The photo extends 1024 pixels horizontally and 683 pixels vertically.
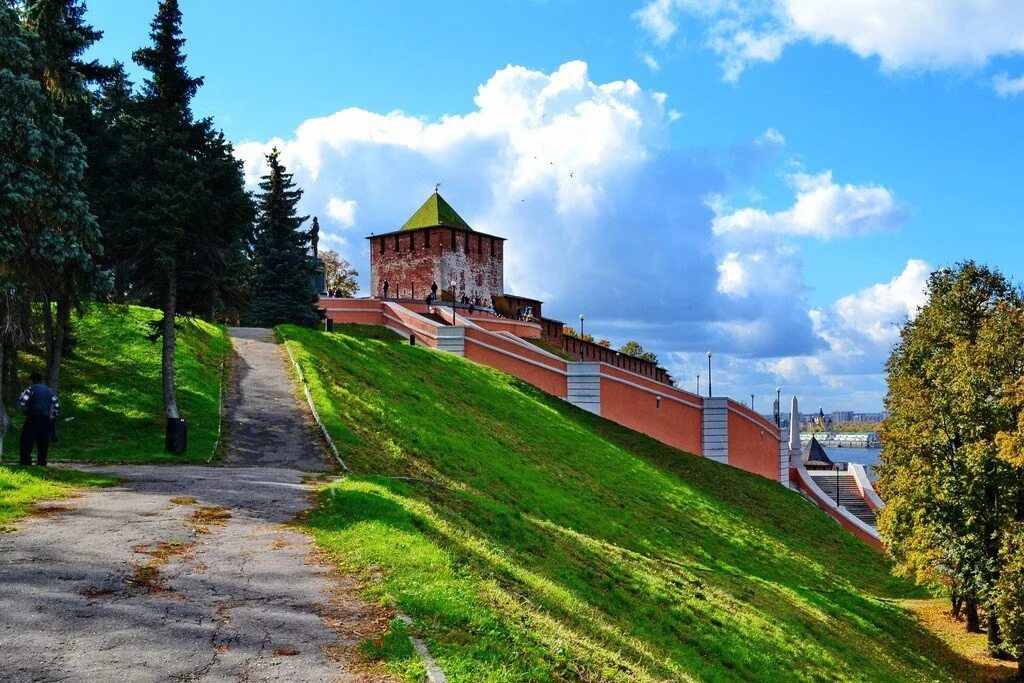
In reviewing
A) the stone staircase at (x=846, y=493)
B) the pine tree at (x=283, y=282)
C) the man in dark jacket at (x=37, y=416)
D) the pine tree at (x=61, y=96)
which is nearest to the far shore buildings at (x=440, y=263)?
the stone staircase at (x=846, y=493)

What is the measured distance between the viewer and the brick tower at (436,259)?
64.3 meters

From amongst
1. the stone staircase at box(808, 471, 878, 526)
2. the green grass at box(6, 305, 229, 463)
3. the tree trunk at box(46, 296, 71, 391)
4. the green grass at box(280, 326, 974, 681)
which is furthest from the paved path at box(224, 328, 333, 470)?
the stone staircase at box(808, 471, 878, 526)

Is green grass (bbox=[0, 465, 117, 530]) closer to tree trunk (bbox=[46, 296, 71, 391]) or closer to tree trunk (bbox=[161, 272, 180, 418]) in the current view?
tree trunk (bbox=[46, 296, 71, 391])

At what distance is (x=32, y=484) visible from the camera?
13320 millimetres

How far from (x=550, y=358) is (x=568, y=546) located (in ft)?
71.7

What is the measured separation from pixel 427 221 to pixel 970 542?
5082 centimetres

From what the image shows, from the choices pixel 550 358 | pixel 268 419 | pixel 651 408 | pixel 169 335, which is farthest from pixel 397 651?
pixel 651 408

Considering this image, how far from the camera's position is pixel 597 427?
34219 mm

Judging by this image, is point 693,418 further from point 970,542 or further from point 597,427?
point 970,542

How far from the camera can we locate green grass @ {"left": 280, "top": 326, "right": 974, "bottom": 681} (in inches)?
372

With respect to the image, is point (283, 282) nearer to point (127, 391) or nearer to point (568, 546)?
point (127, 391)

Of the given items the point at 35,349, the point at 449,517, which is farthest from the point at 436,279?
the point at 449,517

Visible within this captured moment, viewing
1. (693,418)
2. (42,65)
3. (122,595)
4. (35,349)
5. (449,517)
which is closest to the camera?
(122,595)

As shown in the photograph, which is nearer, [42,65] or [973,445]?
[42,65]
